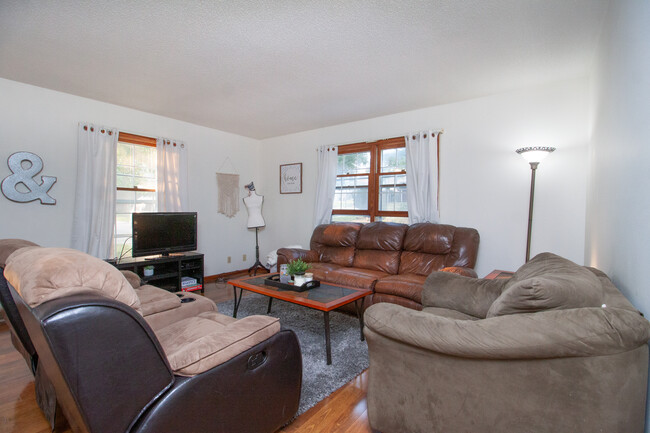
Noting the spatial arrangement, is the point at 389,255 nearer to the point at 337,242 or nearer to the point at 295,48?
the point at 337,242

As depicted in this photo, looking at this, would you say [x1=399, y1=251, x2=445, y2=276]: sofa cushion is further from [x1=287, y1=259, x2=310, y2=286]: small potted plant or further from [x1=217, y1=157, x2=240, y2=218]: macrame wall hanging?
[x1=217, y1=157, x2=240, y2=218]: macrame wall hanging

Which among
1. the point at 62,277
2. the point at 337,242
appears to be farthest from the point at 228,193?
the point at 62,277

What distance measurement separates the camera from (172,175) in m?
4.45

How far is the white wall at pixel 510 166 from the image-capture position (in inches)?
122

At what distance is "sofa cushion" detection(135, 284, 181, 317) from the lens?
200 cm

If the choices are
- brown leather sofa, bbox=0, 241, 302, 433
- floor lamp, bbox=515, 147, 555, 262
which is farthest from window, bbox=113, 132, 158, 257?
floor lamp, bbox=515, 147, 555, 262

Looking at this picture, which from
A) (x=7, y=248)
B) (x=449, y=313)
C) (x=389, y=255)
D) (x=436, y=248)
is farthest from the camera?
(x=389, y=255)

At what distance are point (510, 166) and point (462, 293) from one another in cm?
204

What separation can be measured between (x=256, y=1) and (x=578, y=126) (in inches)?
126

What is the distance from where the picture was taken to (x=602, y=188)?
2168 millimetres

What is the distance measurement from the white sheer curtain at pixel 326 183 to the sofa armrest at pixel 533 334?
360 cm

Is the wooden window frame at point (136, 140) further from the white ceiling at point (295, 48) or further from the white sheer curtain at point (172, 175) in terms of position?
the white ceiling at point (295, 48)

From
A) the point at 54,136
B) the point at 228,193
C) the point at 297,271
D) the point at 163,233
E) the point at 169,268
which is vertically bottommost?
the point at 169,268

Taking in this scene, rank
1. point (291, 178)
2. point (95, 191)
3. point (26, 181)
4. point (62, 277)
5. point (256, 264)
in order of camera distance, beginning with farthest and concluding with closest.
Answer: point (291, 178) < point (256, 264) < point (95, 191) < point (26, 181) < point (62, 277)
